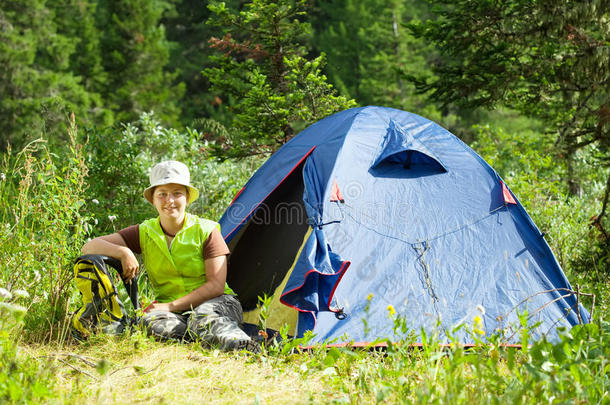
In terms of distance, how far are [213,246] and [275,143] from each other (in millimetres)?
3547

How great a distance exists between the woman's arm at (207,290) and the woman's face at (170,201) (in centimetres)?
33

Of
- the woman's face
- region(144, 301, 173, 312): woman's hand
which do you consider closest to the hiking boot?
region(144, 301, 173, 312): woman's hand

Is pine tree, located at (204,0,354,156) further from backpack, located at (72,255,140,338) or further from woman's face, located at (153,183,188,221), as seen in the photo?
backpack, located at (72,255,140,338)

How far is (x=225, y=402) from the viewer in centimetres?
232

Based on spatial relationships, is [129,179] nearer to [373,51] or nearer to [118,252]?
[118,252]

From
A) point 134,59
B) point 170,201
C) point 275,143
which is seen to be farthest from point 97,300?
point 134,59

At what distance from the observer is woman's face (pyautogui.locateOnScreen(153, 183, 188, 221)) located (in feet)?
10.7

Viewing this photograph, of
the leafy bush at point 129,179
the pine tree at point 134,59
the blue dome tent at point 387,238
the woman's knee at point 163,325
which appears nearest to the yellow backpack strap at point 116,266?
the woman's knee at point 163,325

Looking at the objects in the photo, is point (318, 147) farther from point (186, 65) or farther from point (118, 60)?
point (186, 65)

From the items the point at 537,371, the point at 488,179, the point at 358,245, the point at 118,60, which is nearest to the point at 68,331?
the point at 358,245

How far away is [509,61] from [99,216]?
15.5 ft

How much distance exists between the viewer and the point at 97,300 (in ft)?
9.57

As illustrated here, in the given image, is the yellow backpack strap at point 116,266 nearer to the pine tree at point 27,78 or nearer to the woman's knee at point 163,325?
the woman's knee at point 163,325

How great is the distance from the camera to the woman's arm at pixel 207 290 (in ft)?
10.4
